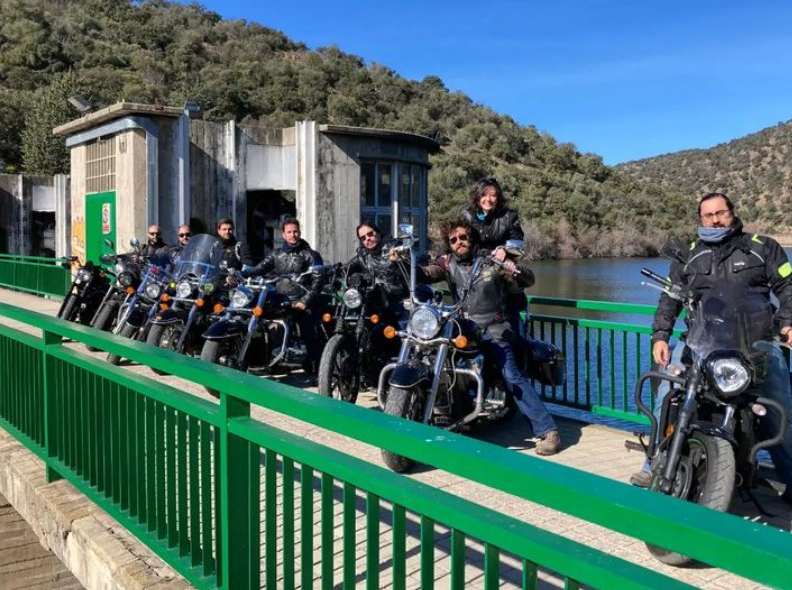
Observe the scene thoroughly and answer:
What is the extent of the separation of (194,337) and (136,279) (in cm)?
203

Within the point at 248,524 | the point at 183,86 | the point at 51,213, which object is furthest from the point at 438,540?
the point at 183,86

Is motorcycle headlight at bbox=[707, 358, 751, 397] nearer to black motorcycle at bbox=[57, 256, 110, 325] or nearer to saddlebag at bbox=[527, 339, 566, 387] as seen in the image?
saddlebag at bbox=[527, 339, 566, 387]

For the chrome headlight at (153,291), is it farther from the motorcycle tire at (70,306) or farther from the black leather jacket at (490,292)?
the black leather jacket at (490,292)

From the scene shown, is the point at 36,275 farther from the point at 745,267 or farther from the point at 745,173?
the point at 745,173

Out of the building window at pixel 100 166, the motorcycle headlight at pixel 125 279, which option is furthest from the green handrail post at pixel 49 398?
the building window at pixel 100 166

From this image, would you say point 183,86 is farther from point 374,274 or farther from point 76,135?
point 374,274

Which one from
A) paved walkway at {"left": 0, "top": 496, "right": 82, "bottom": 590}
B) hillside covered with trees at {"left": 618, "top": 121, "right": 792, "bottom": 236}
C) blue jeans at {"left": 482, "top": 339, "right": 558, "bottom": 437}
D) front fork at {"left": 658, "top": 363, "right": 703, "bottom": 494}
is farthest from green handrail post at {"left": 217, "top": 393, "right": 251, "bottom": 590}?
hillside covered with trees at {"left": 618, "top": 121, "right": 792, "bottom": 236}

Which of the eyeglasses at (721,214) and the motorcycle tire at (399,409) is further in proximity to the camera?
the motorcycle tire at (399,409)

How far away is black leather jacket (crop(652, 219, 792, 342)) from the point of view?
4.33 meters

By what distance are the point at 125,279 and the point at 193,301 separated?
182 cm

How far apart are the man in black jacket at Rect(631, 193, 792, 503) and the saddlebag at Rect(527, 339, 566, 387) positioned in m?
1.62

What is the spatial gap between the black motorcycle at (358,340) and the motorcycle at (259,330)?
0.82m

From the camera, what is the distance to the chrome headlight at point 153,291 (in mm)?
8867

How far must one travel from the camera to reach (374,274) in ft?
23.1
